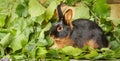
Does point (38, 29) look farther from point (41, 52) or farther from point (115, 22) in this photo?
point (115, 22)

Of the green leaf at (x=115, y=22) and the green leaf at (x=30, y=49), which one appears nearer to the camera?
the green leaf at (x=30, y=49)

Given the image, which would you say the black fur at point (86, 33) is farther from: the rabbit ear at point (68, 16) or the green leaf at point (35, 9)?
the green leaf at point (35, 9)

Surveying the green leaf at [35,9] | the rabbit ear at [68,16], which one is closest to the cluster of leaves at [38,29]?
the green leaf at [35,9]

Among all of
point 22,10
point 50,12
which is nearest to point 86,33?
point 50,12

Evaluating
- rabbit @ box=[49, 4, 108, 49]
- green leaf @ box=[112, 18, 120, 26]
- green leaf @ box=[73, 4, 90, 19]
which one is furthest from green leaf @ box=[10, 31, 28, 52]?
green leaf @ box=[112, 18, 120, 26]

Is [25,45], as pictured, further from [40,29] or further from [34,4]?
[34,4]

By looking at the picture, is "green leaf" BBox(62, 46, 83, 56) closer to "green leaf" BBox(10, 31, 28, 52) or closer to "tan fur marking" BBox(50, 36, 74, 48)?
"tan fur marking" BBox(50, 36, 74, 48)
